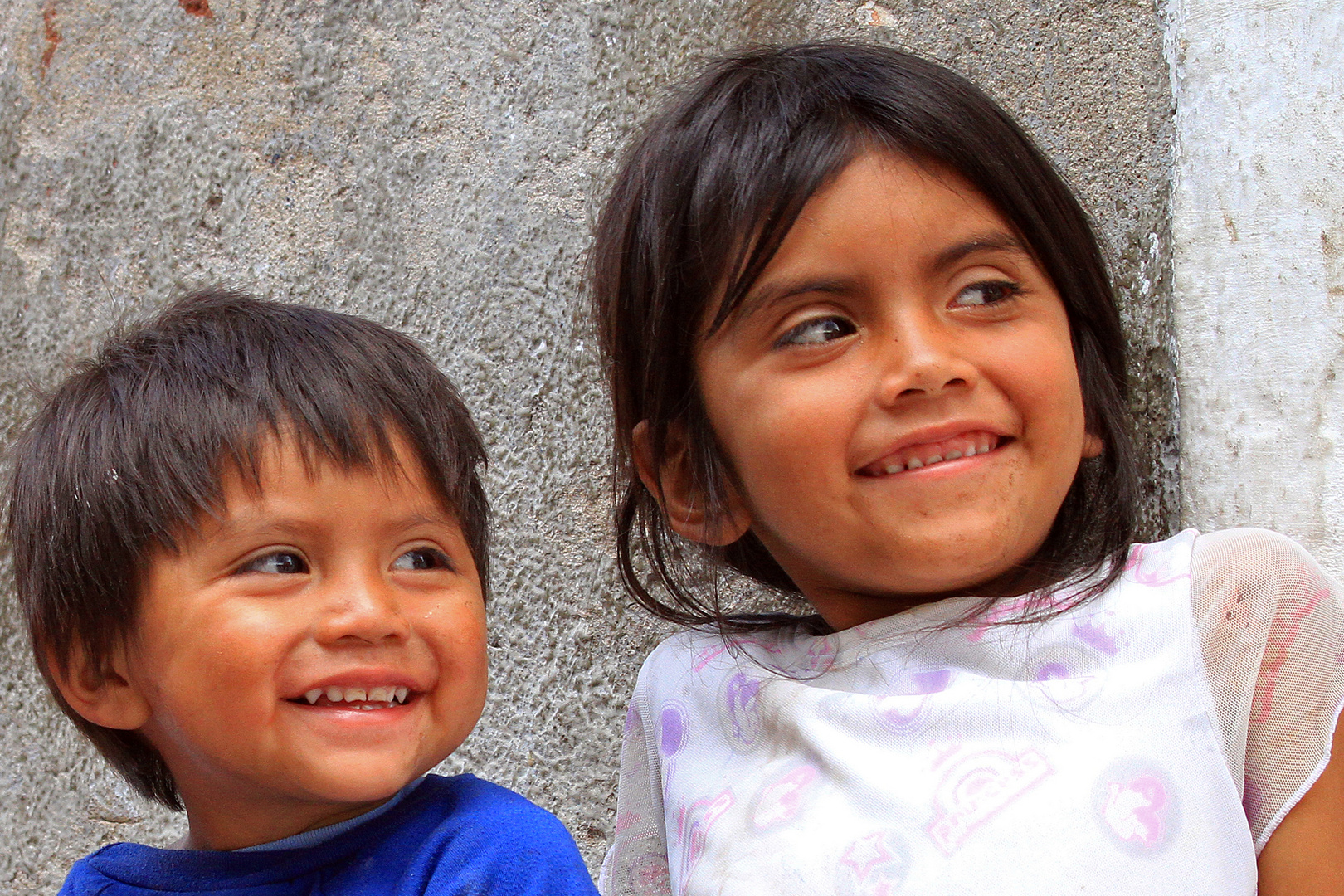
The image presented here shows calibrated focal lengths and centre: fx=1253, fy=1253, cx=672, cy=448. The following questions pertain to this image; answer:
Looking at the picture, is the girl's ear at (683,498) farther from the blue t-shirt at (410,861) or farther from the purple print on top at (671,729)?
the blue t-shirt at (410,861)

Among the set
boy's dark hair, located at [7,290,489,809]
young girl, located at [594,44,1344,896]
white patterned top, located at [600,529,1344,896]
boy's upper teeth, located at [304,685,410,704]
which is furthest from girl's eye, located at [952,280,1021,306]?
boy's upper teeth, located at [304,685,410,704]

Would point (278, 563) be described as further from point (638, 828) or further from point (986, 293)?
point (986, 293)

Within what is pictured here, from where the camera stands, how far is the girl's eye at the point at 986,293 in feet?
4.03

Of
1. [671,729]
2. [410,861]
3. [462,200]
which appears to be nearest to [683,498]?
[671,729]

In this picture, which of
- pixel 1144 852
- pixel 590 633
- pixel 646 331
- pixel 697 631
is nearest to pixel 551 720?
pixel 590 633

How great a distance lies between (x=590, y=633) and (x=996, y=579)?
655mm

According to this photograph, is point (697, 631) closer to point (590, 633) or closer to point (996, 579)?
point (590, 633)

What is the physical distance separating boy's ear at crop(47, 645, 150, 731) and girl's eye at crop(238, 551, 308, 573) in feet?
0.60

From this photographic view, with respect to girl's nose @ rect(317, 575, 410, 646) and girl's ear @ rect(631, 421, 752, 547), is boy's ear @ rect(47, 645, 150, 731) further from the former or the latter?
girl's ear @ rect(631, 421, 752, 547)

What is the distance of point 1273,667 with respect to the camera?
108cm

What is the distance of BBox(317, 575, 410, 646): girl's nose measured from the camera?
1151mm

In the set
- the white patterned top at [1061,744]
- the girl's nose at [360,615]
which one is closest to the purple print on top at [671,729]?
the white patterned top at [1061,744]

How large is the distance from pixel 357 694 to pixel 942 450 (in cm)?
60

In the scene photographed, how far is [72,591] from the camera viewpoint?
4.13ft
